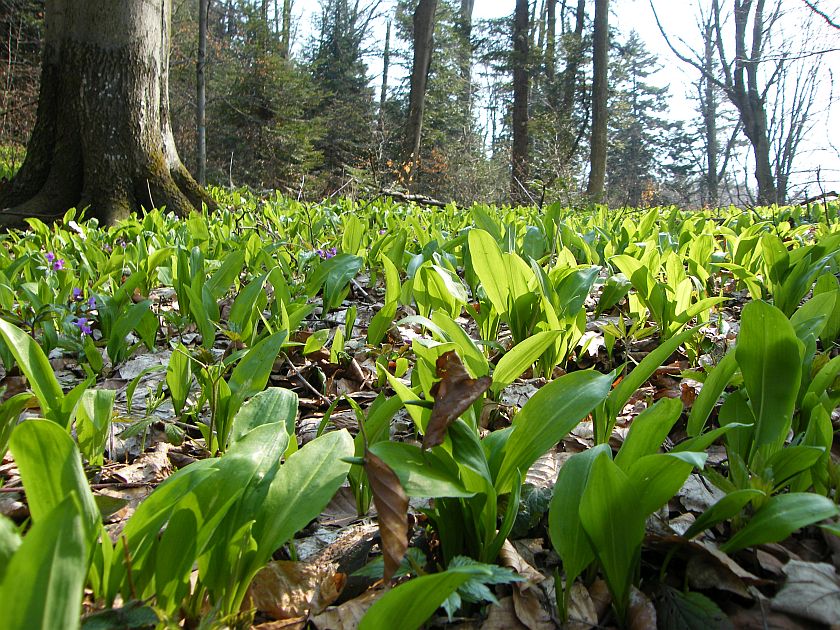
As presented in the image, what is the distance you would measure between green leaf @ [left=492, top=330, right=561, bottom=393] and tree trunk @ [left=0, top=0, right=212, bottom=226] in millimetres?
4528

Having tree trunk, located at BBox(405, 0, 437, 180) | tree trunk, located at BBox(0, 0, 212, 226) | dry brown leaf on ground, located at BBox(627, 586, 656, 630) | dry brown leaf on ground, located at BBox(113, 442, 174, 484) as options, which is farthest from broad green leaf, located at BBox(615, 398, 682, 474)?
tree trunk, located at BBox(405, 0, 437, 180)

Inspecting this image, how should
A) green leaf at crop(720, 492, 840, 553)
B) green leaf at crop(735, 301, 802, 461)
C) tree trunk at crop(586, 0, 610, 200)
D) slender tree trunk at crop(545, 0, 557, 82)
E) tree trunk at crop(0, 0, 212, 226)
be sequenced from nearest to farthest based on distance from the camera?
green leaf at crop(720, 492, 840, 553), green leaf at crop(735, 301, 802, 461), tree trunk at crop(0, 0, 212, 226), tree trunk at crop(586, 0, 610, 200), slender tree trunk at crop(545, 0, 557, 82)

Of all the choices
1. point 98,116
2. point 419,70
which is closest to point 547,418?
point 98,116

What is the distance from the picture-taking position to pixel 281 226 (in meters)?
4.48

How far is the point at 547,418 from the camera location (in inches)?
39.4

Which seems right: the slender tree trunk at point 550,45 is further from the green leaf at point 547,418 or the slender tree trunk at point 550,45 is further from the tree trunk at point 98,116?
the green leaf at point 547,418

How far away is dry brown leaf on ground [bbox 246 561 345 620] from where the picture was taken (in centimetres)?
93

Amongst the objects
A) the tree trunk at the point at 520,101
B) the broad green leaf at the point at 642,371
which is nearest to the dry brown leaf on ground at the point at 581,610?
the broad green leaf at the point at 642,371

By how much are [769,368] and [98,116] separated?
5.35 m

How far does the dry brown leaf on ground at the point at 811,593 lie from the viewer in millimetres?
822

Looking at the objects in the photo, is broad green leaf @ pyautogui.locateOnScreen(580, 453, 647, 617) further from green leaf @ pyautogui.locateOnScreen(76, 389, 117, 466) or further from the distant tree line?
the distant tree line

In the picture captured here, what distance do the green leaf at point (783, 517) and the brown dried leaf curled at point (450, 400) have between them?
45 centimetres

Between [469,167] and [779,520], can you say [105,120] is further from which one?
[469,167]

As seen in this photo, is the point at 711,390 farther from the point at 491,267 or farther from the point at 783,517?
the point at 491,267
